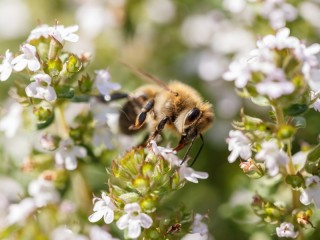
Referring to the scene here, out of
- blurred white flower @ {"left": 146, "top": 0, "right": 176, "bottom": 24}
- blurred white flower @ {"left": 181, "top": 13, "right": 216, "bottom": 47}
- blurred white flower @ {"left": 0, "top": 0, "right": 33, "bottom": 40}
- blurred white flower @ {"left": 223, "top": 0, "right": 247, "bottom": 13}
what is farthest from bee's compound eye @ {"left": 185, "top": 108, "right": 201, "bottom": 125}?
blurred white flower @ {"left": 0, "top": 0, "right": 33, "bottom": 40}

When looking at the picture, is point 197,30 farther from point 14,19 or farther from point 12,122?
point 12,122

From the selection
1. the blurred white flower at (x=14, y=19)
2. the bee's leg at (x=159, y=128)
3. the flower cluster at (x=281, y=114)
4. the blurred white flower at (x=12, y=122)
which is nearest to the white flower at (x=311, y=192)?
the flower cluster at (x=281, y=114)

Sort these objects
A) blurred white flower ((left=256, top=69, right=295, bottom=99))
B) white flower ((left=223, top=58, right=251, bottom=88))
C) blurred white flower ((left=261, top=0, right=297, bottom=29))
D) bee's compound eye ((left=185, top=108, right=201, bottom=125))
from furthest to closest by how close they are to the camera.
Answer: blurred white flower ((left=261, top=0, right=297, bottom=29)) < bee's compound eye ((left=185, top=108, right=201, bottom=125)) < white flower ((left=223, top=58, right=251, bottom=88)) < blurred white flower ((left=256, top=69, right=295, bottom=99))

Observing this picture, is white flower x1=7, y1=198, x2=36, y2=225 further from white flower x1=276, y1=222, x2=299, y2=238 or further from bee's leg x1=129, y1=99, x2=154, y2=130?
white flower x1=276, y1=222, x2=299, y2=238

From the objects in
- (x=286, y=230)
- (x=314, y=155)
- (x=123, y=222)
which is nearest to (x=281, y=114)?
(x=314, y=155)

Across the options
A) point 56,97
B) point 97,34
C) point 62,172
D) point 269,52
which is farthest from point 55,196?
point 97,34

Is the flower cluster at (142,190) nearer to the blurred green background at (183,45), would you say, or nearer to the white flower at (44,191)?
the white flower at (44,191)

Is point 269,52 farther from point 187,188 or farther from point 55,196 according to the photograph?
point 187,188
